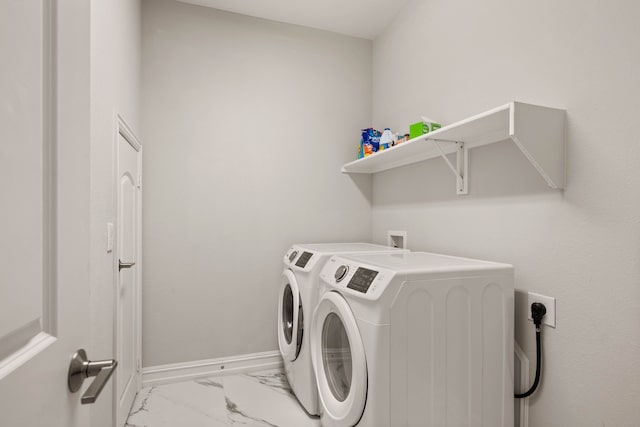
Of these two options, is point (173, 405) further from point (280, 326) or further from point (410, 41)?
point (410, 41)

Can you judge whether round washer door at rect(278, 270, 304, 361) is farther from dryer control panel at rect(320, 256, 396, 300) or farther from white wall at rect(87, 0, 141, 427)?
white wall at rect(87, 0, 141, 427)

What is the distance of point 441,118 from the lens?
208 centimetres

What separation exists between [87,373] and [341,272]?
3.63ft

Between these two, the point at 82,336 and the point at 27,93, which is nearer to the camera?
the point at 27,93

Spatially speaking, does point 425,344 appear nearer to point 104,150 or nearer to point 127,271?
point 104,150

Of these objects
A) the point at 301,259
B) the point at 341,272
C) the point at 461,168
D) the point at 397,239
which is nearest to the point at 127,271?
the point at 301,259

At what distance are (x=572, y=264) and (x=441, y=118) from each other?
3.63 ft

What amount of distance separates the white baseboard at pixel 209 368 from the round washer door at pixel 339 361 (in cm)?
108

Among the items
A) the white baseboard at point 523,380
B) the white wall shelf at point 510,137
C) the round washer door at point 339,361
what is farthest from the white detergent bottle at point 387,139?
the white baseboard at point 523,380

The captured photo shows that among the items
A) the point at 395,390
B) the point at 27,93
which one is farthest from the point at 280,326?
the point at 27,93

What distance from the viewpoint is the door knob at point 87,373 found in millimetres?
544

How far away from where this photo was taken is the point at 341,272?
1582 mm

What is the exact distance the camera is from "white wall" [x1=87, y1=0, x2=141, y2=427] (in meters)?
1.25

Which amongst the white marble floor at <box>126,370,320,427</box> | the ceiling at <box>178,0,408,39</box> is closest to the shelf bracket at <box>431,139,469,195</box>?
the ceiling at <box>178,0,408,39</box>
